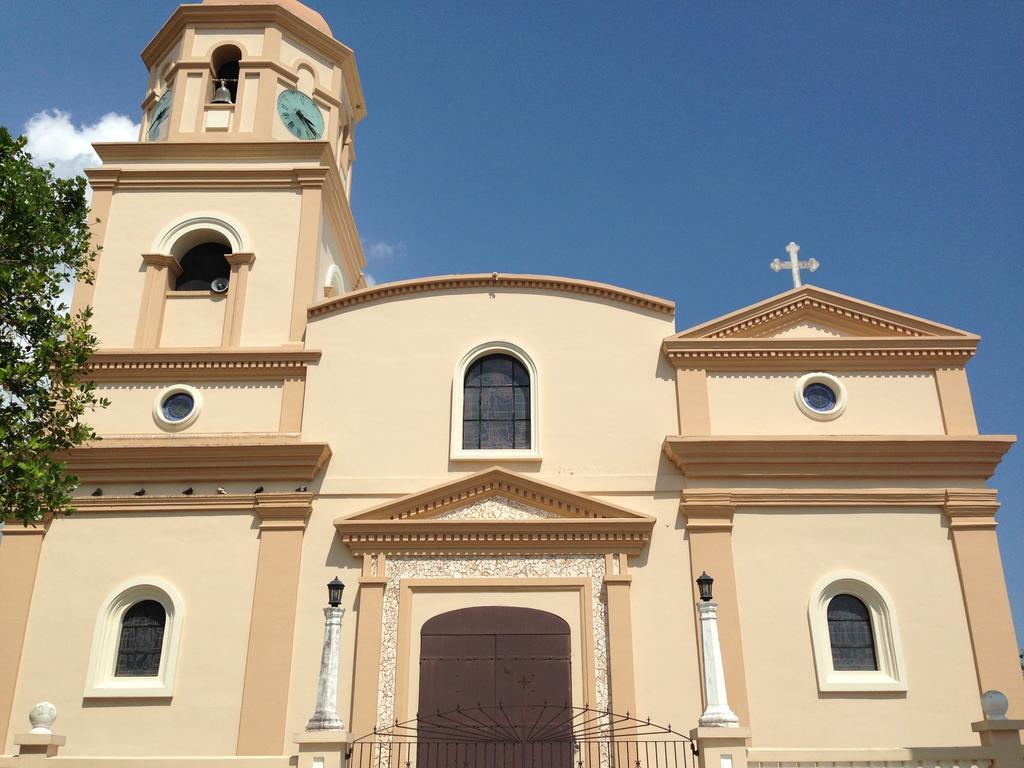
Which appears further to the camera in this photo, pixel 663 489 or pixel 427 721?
pixel 663 489

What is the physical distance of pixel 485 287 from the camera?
17203 millimetres

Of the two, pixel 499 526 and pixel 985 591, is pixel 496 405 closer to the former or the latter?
pixel 499 526

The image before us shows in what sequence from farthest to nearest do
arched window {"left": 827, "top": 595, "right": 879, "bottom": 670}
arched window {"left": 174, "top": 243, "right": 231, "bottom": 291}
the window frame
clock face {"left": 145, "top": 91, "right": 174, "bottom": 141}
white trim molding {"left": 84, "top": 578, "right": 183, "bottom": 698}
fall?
1. clock face {"left": 145, "top": 91, "right": 174, "bottom": 141}
2. arched window {"left": 174, "top": 243, "right": 231, "bottom": 291}
3. arched window {"left": 827, "top": 595, "right": 879, "bottom": 670}
4. white trim molding {"left": 84, "top": 578, "right": 183, "bottom": 698}
5. the window frame

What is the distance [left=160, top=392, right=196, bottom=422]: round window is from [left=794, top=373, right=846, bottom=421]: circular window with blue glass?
9826 mm

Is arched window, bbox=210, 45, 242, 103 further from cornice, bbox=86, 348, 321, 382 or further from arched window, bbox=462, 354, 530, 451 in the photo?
arched window, bbox=462, 354, 530, 451

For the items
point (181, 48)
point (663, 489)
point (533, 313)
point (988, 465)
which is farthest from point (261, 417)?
point (988, 465)

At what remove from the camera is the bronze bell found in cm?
1931

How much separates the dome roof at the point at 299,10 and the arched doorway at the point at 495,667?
12.7 metres

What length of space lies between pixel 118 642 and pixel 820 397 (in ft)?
37.6

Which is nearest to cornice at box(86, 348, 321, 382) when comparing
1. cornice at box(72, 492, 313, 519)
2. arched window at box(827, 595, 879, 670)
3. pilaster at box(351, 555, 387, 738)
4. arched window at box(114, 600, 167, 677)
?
cornice at box(72, 492, 313, 519)

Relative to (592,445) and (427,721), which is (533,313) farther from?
(427,721)

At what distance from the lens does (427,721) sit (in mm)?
13805

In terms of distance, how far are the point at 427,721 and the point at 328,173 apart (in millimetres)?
9894

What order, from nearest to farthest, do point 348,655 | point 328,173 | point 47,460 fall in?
point 47,460
point 348,655
point 328,173
